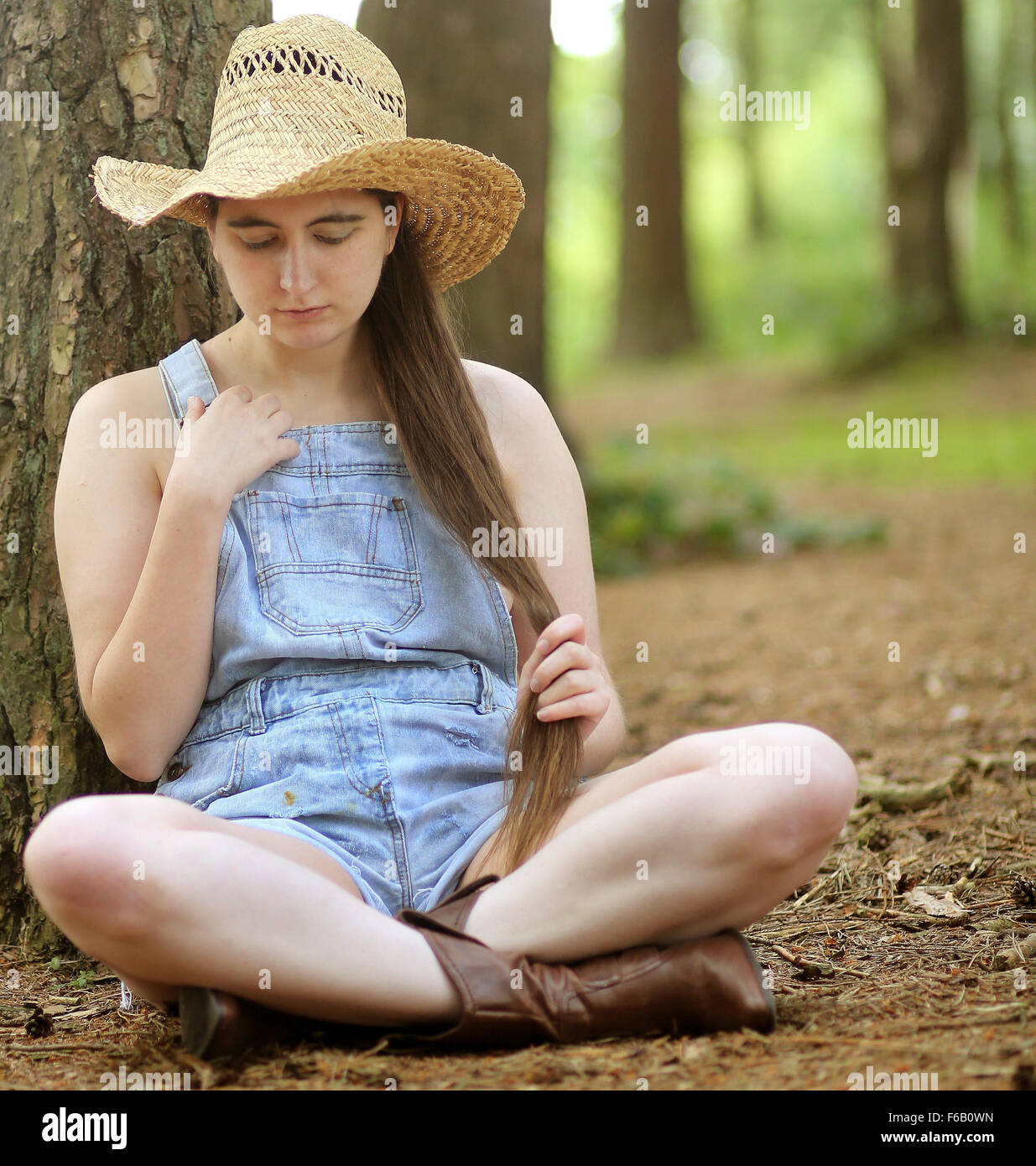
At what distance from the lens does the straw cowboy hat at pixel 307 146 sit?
7.42ft

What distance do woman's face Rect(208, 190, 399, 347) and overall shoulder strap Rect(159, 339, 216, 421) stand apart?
0.20 m

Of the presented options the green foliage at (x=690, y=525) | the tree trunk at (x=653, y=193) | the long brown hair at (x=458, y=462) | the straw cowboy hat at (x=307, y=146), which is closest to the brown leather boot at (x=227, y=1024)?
the long brown hair at (x=458, y=462)

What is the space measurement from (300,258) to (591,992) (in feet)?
4.33

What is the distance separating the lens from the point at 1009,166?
19.3 m

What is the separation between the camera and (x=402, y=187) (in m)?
2.44

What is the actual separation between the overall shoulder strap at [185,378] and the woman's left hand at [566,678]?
31.5 inches

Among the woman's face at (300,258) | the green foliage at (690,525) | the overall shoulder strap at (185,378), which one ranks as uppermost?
the woman's face at (300,258)

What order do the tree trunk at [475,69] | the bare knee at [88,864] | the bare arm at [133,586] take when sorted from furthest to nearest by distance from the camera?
the tree trunk at [475,69]
the bare arm at [133,586]
the bare knee at [88,864]

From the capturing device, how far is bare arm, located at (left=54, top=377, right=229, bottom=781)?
221 cm

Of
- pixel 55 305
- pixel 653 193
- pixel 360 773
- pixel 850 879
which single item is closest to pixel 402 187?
pixel 55 305

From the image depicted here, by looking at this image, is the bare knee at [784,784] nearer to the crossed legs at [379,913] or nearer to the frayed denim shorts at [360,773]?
the crossed legs at [379,913]

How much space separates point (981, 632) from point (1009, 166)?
16.3 metres

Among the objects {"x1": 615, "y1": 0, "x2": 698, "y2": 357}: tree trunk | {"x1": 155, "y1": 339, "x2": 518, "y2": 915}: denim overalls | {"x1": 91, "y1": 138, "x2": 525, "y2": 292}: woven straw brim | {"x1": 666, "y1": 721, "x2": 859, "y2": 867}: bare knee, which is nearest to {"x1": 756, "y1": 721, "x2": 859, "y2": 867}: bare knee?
{"x1": 666, "y1": 721, "x2": 859, "y2": 867}: bare knee

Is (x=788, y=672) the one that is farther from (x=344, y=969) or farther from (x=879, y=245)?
(x=879, y=245)
